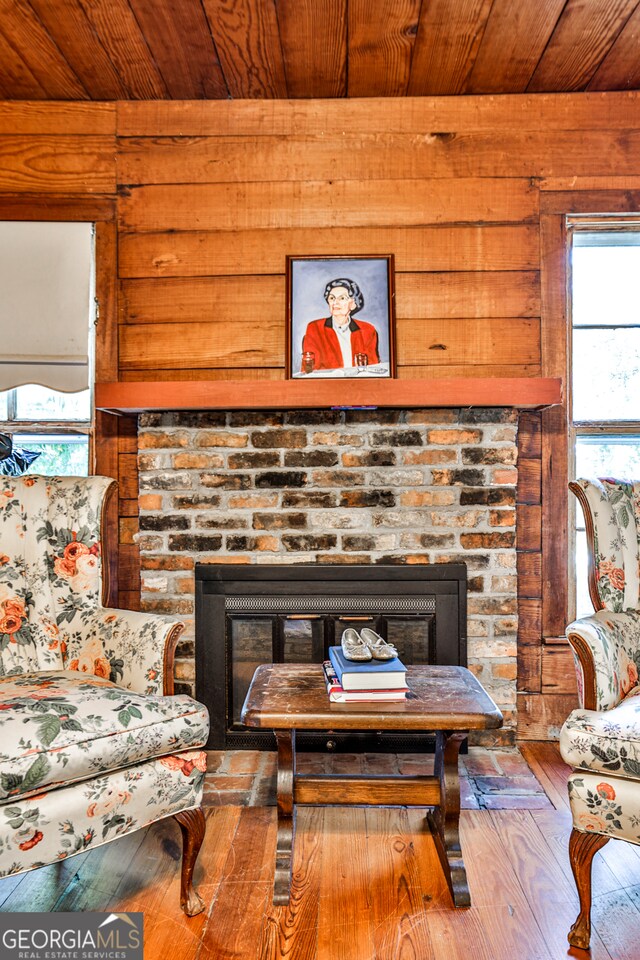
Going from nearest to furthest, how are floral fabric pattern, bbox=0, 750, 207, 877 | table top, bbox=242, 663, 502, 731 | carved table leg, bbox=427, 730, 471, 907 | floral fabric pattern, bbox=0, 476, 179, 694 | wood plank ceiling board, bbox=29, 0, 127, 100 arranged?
floral fabric pattern, bbox=0, 750, 207, 877 → table top, bbox=242, 663, 502, 731 → carved table leg, bbox=427, 730, 471, 907 → floral fabric pattern, bbox=0, 476, 179, 694 → wood plank ceiling board, bbox=29, 0, 127, 100

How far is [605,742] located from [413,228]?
197 centimetres

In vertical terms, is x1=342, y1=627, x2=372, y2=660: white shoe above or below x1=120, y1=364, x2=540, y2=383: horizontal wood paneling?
below

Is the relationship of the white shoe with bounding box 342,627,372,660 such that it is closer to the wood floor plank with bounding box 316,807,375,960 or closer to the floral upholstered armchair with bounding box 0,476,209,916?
the floral upholstered armchair with bounding box 0,476,209,916

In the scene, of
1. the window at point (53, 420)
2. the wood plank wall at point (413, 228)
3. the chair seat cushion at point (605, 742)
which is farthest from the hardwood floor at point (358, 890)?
the window at point (53, 420)

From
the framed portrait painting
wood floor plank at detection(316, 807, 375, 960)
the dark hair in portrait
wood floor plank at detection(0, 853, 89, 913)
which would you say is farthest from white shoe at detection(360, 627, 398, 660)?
the dark hair in portrait

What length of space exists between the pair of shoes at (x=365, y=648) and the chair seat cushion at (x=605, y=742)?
0.47m

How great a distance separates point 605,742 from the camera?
149cm

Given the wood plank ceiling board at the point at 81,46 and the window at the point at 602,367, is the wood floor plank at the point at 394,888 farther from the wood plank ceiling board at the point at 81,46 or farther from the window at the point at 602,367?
the wood plank ceiling board at the point at 81,46

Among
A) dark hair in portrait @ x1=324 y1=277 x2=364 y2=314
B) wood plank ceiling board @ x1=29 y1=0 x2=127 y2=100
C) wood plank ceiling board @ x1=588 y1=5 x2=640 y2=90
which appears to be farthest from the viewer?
dark hair in portrait @ x1=324 y1=277 x2=364 y2=314

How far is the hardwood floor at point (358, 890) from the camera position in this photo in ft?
4.90

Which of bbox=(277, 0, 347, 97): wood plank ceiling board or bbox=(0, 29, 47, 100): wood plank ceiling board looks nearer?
bbox=(277, 0, 347, 97): wood plank ceiling board

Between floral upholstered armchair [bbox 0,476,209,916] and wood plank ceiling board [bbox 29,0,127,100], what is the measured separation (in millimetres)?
1478

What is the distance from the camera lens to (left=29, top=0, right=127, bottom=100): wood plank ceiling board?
2164mm

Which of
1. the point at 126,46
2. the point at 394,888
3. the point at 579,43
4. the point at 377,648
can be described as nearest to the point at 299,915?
the point at 394,888
